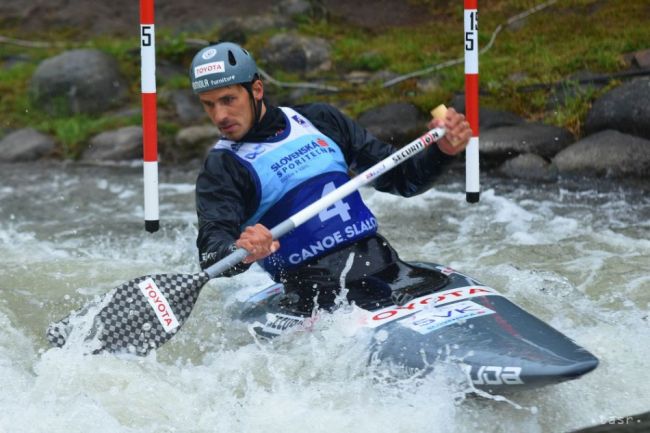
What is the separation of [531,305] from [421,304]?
1288mm

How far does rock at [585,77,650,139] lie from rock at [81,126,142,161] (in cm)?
424

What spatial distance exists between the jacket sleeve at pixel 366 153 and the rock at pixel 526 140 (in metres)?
4.08

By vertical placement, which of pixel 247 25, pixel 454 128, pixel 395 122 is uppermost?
pixel 454 128

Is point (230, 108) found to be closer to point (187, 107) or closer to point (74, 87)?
point (187, 107)

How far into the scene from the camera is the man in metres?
4.61

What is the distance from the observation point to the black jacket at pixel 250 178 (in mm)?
4543

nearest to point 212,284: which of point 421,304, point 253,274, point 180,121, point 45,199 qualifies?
point 253,274

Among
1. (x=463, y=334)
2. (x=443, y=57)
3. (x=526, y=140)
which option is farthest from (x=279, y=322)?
(x=443, y=57)

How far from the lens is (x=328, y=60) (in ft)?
36.8

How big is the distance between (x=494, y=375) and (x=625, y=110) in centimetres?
530

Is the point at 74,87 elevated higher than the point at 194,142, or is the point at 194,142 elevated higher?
the point at 74,87

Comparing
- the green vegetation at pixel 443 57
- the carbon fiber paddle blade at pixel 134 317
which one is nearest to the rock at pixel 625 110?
the green vegetation at pixel 443 57

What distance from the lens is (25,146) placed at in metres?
10.8

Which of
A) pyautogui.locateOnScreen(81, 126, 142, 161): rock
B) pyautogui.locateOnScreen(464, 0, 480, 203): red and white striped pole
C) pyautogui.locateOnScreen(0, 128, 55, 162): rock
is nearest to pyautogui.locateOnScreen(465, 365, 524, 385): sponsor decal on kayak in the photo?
pyautogui.locateOnScreen(464, 0, 480, 203): red and white striped pole
